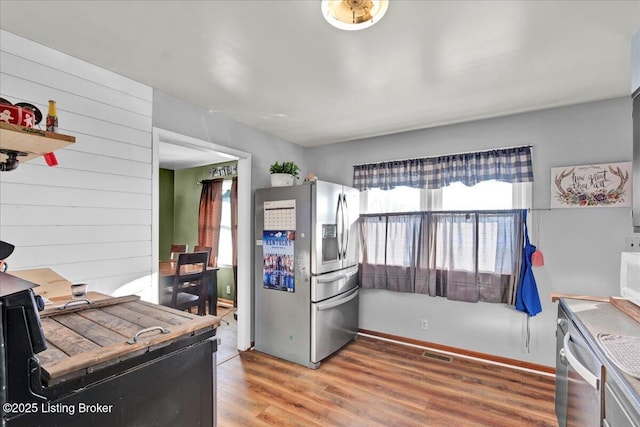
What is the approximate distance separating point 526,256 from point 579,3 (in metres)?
2.04

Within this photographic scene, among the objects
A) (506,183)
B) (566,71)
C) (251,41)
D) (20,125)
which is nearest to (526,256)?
(506,183)

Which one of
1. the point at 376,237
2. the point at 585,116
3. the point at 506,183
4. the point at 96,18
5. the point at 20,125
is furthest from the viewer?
the point at 376,237

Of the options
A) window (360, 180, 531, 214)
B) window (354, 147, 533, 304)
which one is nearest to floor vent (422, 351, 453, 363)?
window (354, 147, 533, 304)

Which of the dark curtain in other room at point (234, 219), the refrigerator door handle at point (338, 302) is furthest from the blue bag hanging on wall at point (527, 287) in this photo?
the dark curtain in other room at point (234, 219)

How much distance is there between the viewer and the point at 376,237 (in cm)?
361

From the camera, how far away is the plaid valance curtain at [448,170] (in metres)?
2.90

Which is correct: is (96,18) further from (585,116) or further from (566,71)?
(585,116)

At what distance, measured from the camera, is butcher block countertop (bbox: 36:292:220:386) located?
866 mm

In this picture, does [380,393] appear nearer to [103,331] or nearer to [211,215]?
[103,331]

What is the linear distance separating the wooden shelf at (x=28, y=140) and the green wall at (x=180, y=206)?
464cm

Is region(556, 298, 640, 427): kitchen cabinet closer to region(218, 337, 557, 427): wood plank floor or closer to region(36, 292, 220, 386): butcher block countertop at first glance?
region(218, 337, 557, 427): wood plank floor

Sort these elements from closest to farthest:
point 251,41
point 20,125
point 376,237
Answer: point 20,125, point 251,41, point 376,237

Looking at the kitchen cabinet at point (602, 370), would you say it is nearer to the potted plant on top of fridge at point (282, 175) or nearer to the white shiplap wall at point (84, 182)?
the potted plant on top of fridge at point (282, 175)

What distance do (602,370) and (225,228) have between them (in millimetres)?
5021
